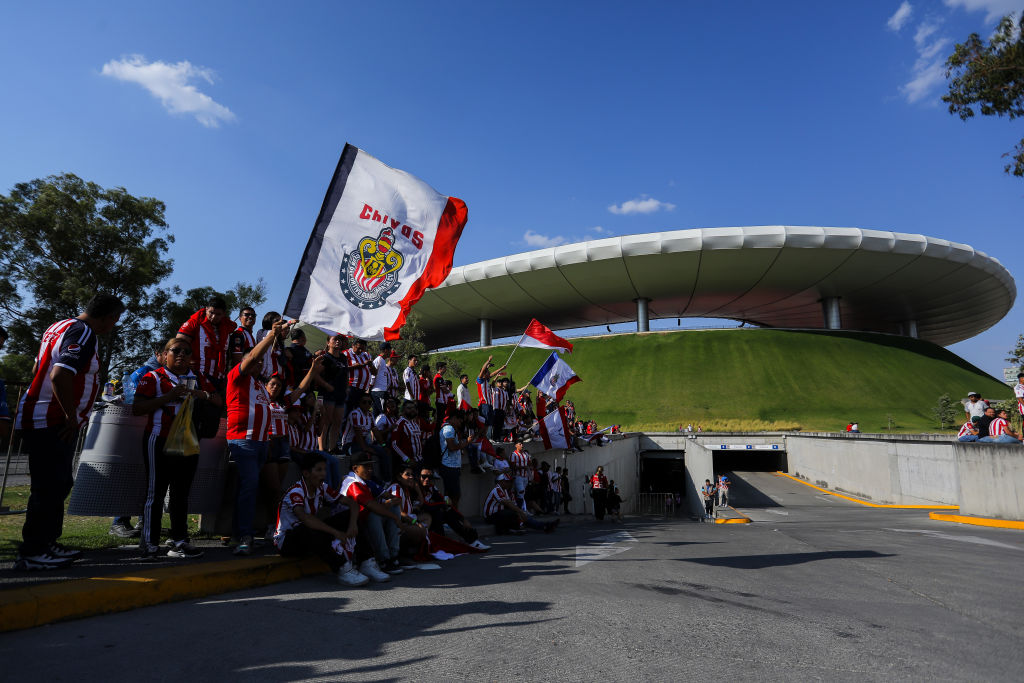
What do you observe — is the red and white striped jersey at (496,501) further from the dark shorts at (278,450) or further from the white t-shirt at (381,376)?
the dark shorts at (278,450)

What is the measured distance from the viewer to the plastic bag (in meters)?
4.70

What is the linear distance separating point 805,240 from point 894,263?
32.1 feet

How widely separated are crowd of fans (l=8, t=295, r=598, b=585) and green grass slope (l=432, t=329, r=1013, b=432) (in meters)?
37.2

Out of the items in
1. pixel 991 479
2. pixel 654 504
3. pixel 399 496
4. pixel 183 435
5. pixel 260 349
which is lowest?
pixel 654 504

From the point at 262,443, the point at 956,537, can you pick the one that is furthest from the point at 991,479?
the point at 262,443

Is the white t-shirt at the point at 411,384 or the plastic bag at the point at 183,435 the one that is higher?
the white t-shirt at the point at 411,384

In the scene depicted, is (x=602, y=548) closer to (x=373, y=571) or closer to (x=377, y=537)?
(x=377, y=537)

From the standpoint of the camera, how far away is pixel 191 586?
415 centimetres

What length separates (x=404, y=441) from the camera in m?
8.78

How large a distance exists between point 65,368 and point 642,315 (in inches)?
2339

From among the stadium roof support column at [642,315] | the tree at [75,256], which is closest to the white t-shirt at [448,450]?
the tree at [75,256]

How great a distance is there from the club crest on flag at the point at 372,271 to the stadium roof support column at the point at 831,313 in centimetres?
6146

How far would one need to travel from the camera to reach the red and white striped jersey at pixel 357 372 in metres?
8.55

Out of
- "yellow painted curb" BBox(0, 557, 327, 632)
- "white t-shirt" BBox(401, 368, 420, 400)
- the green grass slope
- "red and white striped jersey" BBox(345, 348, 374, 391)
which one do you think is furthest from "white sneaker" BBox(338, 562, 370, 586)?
the green grass slope
